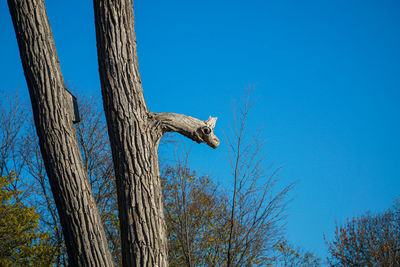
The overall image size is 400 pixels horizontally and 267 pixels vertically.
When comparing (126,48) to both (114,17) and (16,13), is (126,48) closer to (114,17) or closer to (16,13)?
(114,17)

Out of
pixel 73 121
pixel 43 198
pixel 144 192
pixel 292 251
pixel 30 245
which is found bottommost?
pixel 144 192

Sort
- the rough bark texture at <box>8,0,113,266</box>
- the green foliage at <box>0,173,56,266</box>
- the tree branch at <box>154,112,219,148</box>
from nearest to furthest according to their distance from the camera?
the rough bark texture at <box>8,0,113,266</box>
the tree branch at <box>154,112,219,148</box>
the green foliage at <box>0,173,56,266</box>

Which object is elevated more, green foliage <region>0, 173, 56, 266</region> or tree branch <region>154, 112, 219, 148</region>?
green foliage <region>0, 173, 56, 266</region>

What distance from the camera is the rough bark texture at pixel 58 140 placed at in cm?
319

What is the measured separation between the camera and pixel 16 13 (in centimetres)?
353

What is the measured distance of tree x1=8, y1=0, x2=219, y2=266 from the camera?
10.5ft

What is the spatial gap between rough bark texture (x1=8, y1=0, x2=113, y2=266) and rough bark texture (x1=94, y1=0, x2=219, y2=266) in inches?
9.7

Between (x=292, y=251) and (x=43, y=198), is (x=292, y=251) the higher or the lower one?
the lower one

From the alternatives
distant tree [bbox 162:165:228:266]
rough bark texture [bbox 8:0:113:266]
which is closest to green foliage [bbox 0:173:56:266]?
distant tree [bbox 162:165:228:266]

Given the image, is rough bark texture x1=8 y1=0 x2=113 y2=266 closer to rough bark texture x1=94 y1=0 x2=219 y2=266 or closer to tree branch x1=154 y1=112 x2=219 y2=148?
rough bark texture x1=94 y1=0 x2=219 y2=266

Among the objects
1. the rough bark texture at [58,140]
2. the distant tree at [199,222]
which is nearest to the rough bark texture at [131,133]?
the rough bark texture at [58,140]

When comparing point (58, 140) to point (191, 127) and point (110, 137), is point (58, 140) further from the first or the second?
point (191, 127)

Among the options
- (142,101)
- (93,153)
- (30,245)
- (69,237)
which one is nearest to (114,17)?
(142,101)

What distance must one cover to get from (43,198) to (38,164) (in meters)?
0.91
